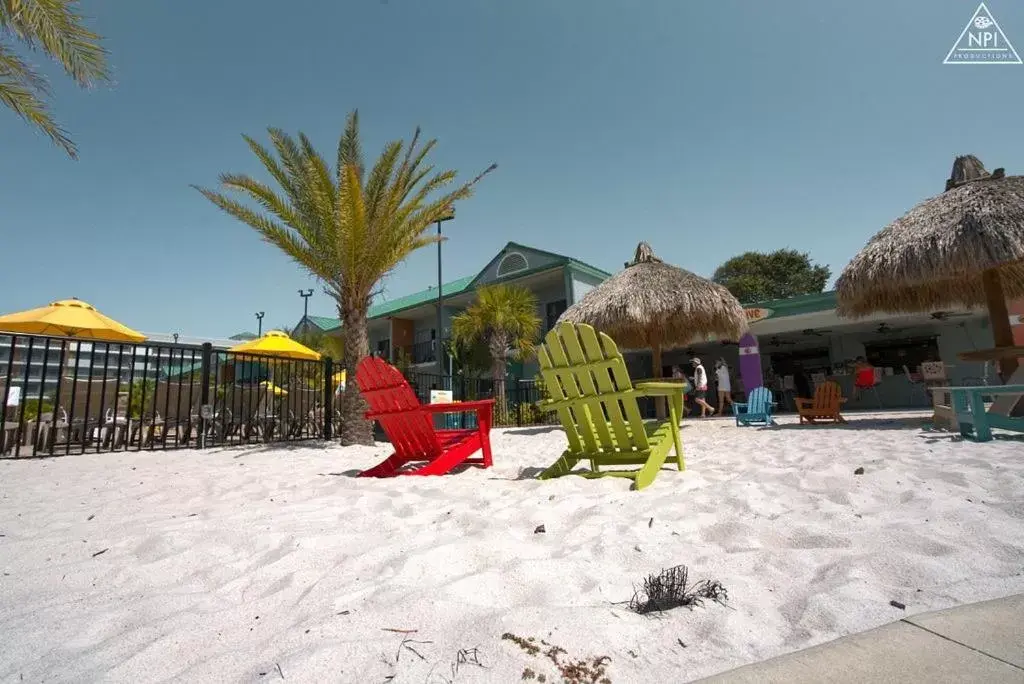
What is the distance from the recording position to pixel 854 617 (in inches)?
56.4

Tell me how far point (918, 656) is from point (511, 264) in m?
18.5

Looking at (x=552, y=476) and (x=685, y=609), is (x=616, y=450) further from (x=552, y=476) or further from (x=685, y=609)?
(x=685, y=609)

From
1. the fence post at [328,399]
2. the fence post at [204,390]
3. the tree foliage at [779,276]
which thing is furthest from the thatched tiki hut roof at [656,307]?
the tree foliage at [779,276]

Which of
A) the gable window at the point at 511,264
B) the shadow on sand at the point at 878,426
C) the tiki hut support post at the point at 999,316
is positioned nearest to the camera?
the shadow on sand at the point at 878,426

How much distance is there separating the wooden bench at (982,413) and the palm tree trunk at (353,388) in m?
7.08

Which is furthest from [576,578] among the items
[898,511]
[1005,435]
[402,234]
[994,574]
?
[402,234]

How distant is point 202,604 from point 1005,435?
6485 millimetres

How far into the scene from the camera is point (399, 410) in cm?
465

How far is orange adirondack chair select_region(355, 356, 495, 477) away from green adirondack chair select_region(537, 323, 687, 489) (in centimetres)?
89

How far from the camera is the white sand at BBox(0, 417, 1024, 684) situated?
1.31 meters

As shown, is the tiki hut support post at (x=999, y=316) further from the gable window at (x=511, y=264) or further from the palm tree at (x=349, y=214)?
the gable window at (x=511, y=264)

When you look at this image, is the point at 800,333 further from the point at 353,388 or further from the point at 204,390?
the point at 204,390

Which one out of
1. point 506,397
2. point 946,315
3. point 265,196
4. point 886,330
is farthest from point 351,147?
point 886,330

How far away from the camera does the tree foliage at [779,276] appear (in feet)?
107
